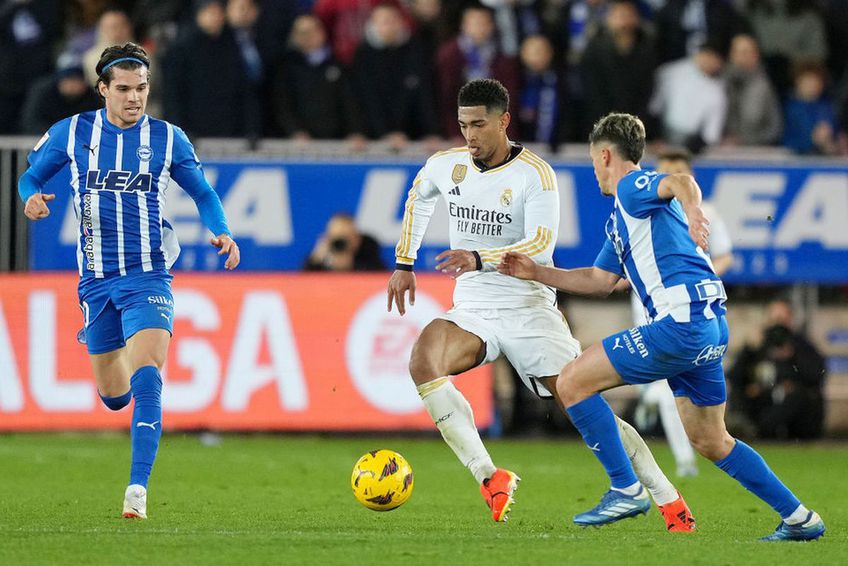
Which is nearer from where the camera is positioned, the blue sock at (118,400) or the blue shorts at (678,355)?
the blue shorts at (678,355)

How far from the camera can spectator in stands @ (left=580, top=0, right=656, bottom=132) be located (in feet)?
52.4

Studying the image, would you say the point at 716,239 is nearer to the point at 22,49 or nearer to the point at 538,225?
the point at 538,225

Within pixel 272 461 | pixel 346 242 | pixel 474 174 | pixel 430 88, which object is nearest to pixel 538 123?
pixel 430 88

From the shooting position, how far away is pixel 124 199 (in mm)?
8961

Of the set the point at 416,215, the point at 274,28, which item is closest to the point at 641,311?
the point at 416,215

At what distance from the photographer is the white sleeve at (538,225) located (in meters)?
8.61

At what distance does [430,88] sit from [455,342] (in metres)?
7.53

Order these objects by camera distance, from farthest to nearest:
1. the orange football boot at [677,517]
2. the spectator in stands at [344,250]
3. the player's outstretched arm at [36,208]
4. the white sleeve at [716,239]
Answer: the spectator in stands at [344,250] → the white sleeve at [716,239] → the player's outstretched arm at [36,208] → the orange football boot at [677,517]

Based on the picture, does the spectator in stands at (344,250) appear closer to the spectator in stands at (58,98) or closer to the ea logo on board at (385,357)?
the ea logo on board at (385,357)

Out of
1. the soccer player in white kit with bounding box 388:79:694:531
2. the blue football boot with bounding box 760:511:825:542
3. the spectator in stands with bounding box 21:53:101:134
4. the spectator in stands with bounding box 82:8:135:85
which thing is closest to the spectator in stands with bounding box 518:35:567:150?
the spectator in stands with bounding box 82:8:135:85

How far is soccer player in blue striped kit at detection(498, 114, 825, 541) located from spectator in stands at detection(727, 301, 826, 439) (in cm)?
747

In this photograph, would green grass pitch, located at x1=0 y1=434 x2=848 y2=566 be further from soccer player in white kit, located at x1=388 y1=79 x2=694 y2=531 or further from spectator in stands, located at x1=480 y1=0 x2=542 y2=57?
spectator in stands, located at x1=480 y1=0 x2=542 y2=57

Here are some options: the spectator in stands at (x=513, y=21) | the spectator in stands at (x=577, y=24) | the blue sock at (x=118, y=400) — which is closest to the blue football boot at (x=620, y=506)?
the blue sock at (x=118, y=400)

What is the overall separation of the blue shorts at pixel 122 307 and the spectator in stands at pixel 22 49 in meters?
7.22
